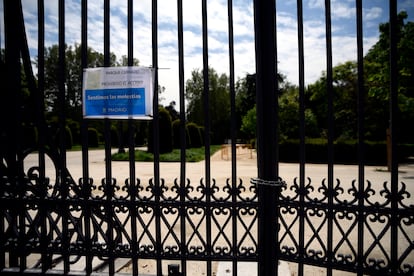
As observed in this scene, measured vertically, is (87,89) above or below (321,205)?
above

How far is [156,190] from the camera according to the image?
8.09ft

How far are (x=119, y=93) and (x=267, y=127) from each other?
1.45 metres

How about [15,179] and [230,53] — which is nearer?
[230,53]

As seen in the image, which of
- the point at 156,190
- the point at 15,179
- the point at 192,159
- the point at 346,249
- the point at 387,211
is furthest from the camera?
the point at 192,159

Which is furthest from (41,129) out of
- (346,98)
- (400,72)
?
(346,98)

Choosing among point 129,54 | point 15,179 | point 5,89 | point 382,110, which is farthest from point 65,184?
point 382,110

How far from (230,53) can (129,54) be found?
0.99 m

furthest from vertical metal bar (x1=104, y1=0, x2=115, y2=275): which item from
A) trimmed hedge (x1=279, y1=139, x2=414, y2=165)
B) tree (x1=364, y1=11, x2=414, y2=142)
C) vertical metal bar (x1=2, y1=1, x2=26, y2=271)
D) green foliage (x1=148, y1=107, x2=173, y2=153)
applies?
green foliage (x1=148, y1=107, x2=173, y2=153)

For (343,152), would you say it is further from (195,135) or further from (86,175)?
(195,135)

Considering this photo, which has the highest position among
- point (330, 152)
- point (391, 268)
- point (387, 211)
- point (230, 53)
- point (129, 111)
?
point (230, 53)

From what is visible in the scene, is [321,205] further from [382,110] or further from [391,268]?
[382,110]

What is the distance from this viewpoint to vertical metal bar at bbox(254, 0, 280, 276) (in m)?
2.22

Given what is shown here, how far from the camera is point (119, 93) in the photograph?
8.39ft

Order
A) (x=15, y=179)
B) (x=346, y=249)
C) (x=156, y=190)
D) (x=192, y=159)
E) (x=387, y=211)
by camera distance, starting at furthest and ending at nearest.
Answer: (x=192, y=159)
(x=346, y=249)
(x=15, y=179)
(x=156, y=190)
(x=387, y=211)
